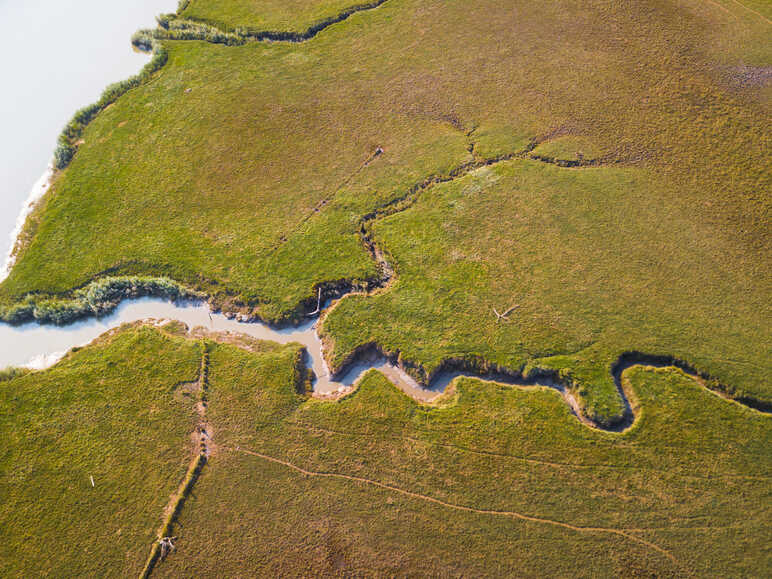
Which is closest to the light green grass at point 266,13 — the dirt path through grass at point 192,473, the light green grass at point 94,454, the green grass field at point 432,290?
the green grass field at point 432,290

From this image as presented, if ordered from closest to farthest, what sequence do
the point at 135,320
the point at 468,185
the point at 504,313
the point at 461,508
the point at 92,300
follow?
1. the point at 461,508
2. the point at 504,313
3. the point at 135,320
4. the point at 92,300
5. the point at 468,185

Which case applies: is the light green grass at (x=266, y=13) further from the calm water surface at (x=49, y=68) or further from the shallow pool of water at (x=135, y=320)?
the shallow pool of water at (x=135, y=320)

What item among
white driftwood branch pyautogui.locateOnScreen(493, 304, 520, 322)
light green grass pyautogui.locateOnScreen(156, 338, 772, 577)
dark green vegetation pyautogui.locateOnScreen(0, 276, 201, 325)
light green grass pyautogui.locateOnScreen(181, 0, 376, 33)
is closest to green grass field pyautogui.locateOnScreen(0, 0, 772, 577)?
light green grass pyautogui.locateOnScreen(156, 338, 772, 577)

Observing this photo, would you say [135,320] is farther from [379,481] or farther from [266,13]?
[266,13]

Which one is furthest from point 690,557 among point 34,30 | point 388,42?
point 34,30

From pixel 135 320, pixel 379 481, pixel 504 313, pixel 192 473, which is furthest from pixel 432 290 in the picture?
pixel 135 320

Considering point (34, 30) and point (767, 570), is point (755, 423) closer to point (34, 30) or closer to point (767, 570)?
point (767, 570)
